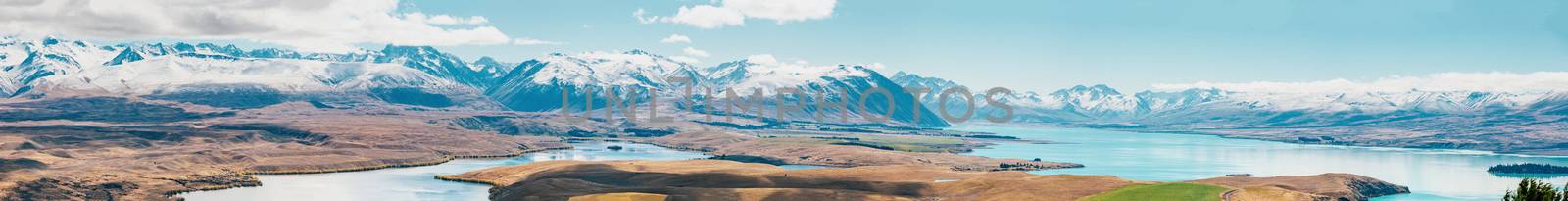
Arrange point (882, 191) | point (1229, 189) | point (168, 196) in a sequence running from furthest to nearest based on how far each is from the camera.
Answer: point (168, 196) → point (882, 191) → point (1229, 189)

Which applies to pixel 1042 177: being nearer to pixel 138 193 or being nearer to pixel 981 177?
pixel 981 177

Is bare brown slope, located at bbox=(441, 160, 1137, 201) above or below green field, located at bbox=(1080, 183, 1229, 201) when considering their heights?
below

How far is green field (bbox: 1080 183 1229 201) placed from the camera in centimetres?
15388

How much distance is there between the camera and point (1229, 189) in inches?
6427

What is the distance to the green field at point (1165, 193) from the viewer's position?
15388 cm

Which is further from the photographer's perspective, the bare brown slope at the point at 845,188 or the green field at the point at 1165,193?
the bare brown slope at the point at 845,188

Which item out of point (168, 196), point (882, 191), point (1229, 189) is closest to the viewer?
point (1229, 189)

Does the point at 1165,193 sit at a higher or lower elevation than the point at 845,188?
higher

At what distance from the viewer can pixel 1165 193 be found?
518 ft

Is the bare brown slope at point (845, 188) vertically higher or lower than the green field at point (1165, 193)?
lower

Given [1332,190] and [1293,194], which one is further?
[1332,190]

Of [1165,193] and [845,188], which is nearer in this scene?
[1165,193]

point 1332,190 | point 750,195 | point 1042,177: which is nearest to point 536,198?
point 750,195

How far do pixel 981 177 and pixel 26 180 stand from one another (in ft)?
455
